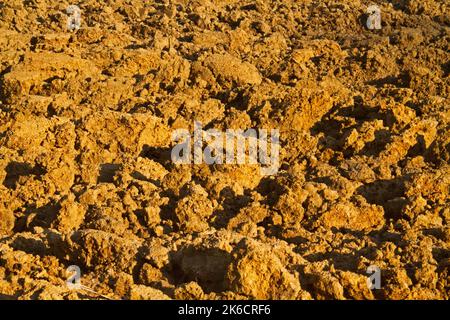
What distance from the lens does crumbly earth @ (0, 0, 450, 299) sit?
360 centimetres

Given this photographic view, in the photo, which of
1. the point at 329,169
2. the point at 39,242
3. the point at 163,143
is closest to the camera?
the point at 39,242

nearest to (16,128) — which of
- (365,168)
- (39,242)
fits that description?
(39,242)

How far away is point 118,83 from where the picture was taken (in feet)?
20.5

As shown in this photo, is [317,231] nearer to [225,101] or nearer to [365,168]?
[365,168]

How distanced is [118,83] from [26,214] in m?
2.10

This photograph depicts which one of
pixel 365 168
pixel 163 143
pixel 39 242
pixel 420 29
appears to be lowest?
pixel 39 242

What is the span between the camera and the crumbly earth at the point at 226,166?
360 centimetres

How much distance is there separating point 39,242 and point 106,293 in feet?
2.58

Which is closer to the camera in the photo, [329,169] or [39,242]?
[39,242]

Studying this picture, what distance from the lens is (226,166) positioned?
466 centimetres

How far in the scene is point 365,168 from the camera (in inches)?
187
